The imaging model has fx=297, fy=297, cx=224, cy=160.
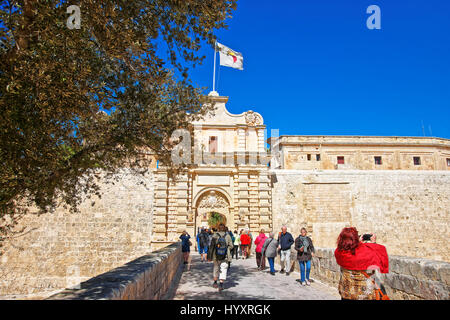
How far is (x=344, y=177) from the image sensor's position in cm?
1984

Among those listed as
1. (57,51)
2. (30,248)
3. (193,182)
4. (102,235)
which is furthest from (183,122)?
(30,248)

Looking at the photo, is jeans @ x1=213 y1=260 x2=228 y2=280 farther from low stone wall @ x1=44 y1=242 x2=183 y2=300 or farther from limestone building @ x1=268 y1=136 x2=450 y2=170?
limestone building @ x1=268 y1=136 x2=450 y2=170

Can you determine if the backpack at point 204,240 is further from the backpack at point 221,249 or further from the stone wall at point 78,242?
the backpack at point 221,249

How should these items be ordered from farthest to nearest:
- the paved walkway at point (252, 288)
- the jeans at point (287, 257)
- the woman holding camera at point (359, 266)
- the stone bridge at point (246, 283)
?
the jeans at point (287, 257) → the paved walkway at point (252, 288) → the woman holding camera at point (359, 266) → the stone bridge at point (246, 283)

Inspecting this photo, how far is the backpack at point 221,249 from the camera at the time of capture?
712 centimetres

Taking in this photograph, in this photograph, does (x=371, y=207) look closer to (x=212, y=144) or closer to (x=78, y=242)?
(x=212, y=144)

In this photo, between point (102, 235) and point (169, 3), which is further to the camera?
point (102, 235)

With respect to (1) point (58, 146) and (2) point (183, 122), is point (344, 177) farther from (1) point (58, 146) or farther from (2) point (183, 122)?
(1) point (58, 146)

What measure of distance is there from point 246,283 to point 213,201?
10.2 m

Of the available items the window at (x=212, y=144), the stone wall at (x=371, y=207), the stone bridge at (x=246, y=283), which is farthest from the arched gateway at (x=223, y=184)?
the stone bridge at (x=246, y=283)


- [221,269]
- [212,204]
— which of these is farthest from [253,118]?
[221,269]

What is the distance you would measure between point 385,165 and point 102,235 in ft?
82.8

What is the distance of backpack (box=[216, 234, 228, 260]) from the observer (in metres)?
7.12

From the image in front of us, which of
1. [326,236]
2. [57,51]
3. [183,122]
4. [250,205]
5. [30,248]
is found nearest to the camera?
[57,51]
